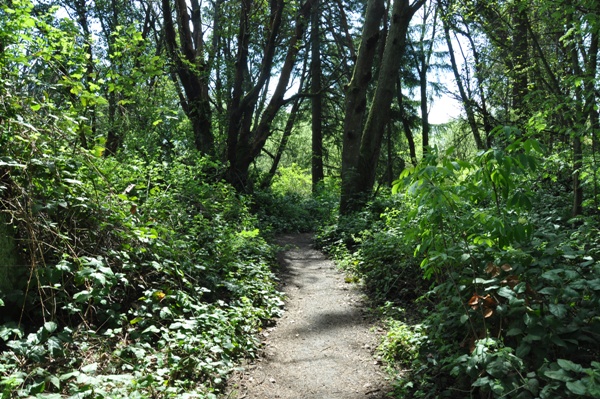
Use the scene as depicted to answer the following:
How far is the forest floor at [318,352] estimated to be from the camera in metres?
4.00

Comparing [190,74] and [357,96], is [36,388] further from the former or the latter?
[357,96]

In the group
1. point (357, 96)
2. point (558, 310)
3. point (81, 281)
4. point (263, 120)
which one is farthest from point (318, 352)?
point (263, 120)

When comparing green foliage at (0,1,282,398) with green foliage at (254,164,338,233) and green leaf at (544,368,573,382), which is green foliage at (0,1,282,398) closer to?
green leaf at (544,368,573,382)

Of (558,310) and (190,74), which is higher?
(190,74)

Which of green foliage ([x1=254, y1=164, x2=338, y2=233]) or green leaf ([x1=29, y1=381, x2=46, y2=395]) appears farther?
green foliage ([x1=254, y1=164, x2=338, y2=233])

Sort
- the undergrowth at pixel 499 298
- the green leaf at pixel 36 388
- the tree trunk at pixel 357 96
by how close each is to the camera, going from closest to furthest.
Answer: the green leaf at pixel 36 388 < the undergrowth at pixel 499 298 < the tree trunk at pixel 357 96

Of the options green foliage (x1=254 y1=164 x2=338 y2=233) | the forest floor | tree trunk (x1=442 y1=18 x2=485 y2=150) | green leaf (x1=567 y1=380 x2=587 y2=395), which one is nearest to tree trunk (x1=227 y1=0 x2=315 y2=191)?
green foliage (x1=254 y1=164 x2=338 y2=233)

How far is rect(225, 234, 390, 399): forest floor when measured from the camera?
158 inches

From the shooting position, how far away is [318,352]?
4879 millimetres

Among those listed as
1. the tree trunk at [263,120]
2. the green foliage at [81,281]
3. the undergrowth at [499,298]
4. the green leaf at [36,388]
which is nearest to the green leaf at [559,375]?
the undergrowth at [499,298]

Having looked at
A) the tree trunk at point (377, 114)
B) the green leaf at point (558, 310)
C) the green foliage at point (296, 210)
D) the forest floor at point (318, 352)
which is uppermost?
the tree trunk at point (377, 114)

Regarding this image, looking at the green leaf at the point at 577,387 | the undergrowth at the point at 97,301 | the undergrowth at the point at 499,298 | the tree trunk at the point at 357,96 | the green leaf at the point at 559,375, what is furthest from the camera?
the tree trunk at the point at 357,96

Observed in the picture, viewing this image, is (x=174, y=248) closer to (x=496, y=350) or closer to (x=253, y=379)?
(x=253, y=379)

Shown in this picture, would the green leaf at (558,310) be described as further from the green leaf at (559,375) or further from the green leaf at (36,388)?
the green leaf at (36,388)
